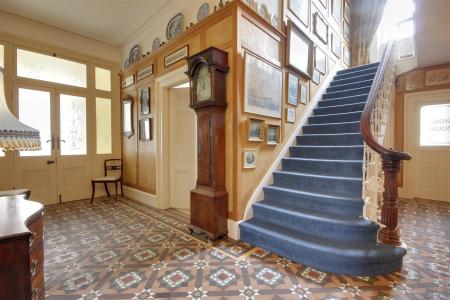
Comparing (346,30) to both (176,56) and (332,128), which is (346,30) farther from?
(176,56)

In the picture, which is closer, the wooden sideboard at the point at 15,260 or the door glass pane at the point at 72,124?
the wooden sideboard at the point at 15,260

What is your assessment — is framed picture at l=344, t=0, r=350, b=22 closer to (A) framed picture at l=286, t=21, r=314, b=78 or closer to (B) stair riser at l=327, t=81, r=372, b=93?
(B) stair riser at l=327, t=81, r=372, b=93

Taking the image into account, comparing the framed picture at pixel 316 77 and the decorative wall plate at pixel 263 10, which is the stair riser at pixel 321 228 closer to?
the decorative wall plate at pixel 263 10

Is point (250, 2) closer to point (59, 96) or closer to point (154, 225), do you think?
point (154, 225)

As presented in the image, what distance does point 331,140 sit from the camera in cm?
336

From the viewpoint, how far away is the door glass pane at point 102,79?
5027 millimetres

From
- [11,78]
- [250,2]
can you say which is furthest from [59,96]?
[250,2]

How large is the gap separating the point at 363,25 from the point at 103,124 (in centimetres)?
731

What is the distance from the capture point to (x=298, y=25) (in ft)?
12.5

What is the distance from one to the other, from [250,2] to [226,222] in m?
2.93

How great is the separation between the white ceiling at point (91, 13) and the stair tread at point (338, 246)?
406 centimetres

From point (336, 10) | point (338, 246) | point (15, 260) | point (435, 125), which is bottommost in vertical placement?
point (338, 246)

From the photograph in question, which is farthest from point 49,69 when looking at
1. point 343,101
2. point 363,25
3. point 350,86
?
point 363,25

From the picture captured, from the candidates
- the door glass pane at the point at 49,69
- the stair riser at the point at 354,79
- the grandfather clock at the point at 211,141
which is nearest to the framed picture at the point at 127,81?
the door glass pane at the point at 49,69
